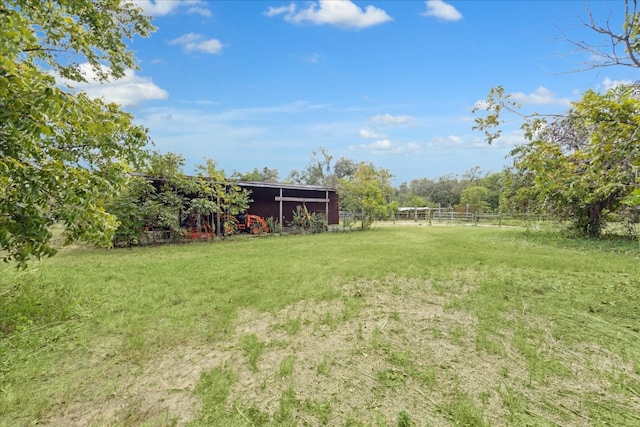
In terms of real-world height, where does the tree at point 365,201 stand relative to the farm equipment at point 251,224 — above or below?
above

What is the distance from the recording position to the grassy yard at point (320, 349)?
80.2 inches

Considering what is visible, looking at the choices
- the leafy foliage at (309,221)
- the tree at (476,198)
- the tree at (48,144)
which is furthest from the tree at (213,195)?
the tree at (476,198)

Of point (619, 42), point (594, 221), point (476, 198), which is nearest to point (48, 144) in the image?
point (619, 42)

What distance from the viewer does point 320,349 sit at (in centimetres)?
290

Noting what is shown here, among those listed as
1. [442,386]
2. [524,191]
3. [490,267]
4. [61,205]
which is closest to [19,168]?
[61,205]

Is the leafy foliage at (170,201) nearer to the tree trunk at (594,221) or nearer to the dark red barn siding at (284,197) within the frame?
the dark red barn siding at (284,197)

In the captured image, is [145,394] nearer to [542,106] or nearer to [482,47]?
[542,106]

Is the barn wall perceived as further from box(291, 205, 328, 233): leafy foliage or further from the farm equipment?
the farm equipment

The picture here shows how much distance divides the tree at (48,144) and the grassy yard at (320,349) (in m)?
1.02

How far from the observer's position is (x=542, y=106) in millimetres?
3811

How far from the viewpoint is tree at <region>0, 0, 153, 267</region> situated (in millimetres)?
1960

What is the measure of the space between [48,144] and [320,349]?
3.23m

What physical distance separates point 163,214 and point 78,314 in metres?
6.94

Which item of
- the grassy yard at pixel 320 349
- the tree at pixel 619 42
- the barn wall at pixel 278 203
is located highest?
the tree at pixel 619 42
